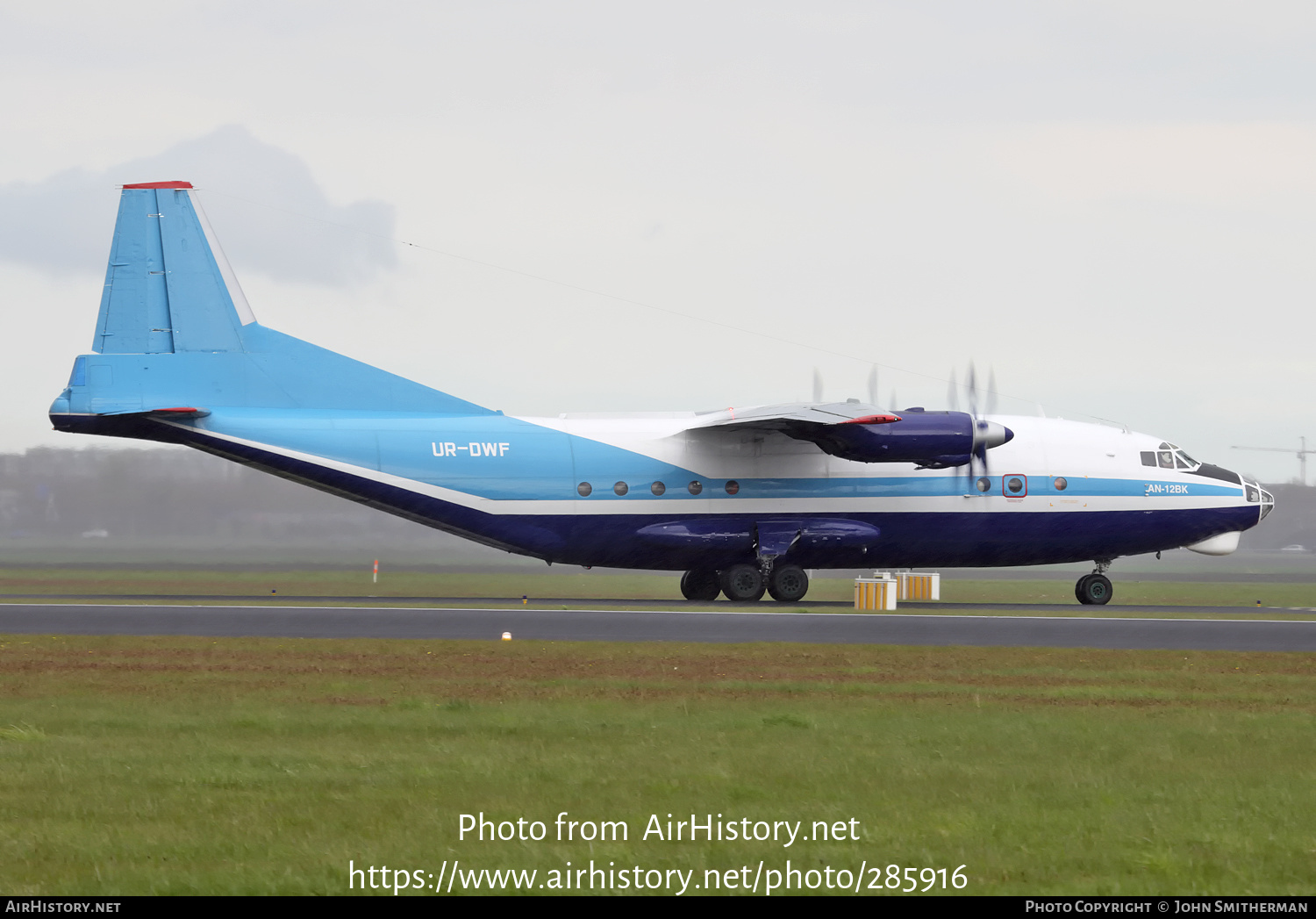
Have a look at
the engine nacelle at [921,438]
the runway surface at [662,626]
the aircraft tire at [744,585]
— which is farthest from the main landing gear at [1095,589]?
the aircraft tire at [744,585]

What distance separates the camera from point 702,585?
35.2 m

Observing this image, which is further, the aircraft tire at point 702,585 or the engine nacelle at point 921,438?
the aircraft tire at point 702,585

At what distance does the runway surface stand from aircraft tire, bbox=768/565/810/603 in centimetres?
475

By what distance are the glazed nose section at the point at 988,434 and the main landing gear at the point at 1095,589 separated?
19.2 ft

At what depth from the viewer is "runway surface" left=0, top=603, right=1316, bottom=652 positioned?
23969 millimetres

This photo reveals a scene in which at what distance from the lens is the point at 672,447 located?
3269 cm

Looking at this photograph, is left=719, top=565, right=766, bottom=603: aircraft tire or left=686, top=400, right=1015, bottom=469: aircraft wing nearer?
left=686, top=400, right=1015, bottom=469: aircraft wing

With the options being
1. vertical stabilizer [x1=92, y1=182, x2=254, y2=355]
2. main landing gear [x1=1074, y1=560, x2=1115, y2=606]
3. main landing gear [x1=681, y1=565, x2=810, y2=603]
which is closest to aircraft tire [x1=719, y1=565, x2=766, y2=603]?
main landing gear [x1=681, y1=565, x2=810, y2=603]

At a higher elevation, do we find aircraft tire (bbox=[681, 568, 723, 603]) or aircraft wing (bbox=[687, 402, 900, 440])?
aircraft wing (bbox=[687, 402, 900, 440])

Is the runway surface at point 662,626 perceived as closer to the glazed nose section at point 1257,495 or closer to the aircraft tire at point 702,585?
the aircraft tire at point 702,585

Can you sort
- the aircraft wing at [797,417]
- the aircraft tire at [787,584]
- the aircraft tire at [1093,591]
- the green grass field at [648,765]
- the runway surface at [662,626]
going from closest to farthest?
the green grass field at [648,765] < the runway surface at [662,626] < the aircraft wing at [797,417] < the aircraft tire at [787,584] < the aircraft tire at [1093,591]

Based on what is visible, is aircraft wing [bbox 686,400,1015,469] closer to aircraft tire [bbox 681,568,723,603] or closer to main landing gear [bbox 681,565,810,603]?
main landing gear [bbox 681,565,810,603]

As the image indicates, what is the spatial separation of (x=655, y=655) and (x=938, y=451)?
40.9 ft

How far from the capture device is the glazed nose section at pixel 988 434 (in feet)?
103
